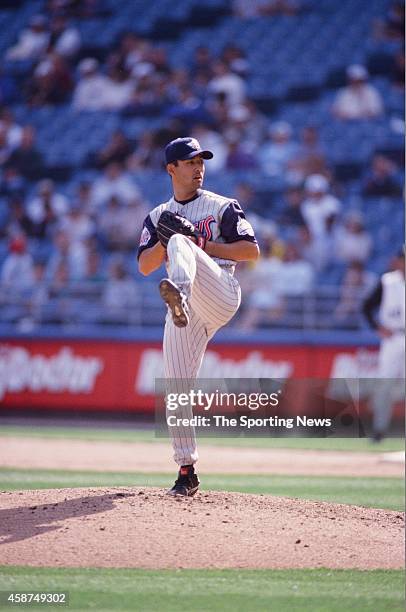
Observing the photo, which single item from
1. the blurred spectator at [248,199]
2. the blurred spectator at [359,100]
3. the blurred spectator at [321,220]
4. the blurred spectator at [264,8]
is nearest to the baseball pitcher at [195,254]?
the blurred spectator at [321,220]

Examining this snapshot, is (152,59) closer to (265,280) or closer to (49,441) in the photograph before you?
(265,280)

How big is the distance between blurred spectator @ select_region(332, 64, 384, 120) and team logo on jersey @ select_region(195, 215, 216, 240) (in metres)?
10.9

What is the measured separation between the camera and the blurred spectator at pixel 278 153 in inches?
595

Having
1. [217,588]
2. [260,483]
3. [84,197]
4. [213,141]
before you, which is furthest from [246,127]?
[217,588]

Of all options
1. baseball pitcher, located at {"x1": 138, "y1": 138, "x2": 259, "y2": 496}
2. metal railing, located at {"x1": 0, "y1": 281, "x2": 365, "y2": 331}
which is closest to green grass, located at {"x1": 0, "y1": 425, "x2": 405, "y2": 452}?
metal railing, located at {"x1": 0, "y1": 281, "x2": 365, "y2": 331}

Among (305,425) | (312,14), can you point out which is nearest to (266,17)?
(312,14)

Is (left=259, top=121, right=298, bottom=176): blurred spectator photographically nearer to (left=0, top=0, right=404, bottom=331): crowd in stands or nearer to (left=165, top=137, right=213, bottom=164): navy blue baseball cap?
(left=0, top=0, right=404, bottom=331): crowd in stands

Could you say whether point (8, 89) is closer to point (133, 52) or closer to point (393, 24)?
point (133, 52)

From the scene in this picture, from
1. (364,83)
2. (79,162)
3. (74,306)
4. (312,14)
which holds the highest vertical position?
(312,14)

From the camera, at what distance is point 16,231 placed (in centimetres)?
1546

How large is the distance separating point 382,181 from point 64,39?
6.98 meters

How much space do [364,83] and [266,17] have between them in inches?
116

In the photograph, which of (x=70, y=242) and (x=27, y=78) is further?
(x=27, y=78)

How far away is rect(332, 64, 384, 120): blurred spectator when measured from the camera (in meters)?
15.6
